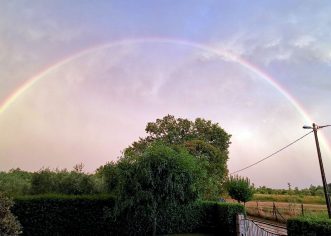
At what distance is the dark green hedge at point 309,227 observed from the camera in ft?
45.5

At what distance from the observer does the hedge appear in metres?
24.4

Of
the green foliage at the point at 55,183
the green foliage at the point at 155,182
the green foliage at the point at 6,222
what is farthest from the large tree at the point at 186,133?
the green foliage at the point at 6,222

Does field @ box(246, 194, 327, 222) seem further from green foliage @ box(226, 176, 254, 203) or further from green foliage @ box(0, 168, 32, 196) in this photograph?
green foliage @ box(0, 168, 32, 196)

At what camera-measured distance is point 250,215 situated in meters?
40.6

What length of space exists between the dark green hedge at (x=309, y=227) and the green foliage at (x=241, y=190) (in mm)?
29057

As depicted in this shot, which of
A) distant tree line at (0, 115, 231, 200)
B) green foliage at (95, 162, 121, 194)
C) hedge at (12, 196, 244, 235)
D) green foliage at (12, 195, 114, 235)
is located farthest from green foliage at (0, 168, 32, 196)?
green foliage at (95, 162, 121, 194)

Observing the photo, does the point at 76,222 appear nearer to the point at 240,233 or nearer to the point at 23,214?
the point at 23,214

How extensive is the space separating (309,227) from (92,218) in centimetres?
1520

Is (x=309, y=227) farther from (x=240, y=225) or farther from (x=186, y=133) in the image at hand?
(x=186, y=133)

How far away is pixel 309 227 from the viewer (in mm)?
14695

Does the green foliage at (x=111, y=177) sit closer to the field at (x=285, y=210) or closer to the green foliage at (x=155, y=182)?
the green foliage at (x=155, y=182)

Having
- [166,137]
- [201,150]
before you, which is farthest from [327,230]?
[166,137]

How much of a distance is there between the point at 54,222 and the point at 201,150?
26448 mm

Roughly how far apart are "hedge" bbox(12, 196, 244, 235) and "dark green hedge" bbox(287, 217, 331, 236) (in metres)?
10.2
